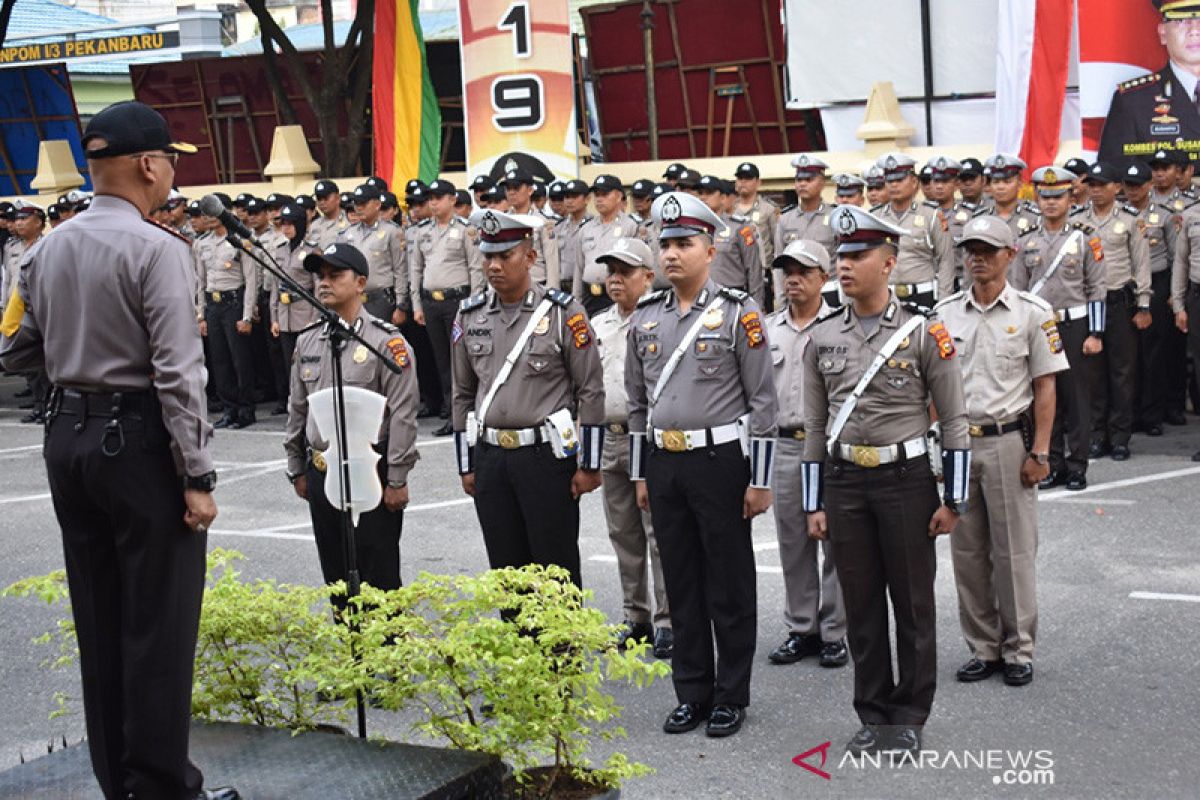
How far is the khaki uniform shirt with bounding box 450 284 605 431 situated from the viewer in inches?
282

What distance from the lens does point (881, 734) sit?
6359 millimetres

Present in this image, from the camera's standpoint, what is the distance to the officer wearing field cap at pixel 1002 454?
727 centimetres

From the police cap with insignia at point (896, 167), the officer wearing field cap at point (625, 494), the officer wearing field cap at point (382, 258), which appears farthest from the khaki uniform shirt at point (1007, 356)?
the officer wearing field cap at point (382, 258)

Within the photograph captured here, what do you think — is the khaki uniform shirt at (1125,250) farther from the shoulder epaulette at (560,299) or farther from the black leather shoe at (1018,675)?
the shoulder epaulette at (560,299)

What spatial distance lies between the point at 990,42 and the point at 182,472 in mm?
14553

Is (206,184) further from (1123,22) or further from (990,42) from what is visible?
(1123,22)

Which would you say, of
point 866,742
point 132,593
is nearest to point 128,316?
point 132,593

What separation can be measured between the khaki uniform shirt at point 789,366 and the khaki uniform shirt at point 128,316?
3.87 m

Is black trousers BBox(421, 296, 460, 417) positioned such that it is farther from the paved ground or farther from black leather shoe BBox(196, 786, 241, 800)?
black leather shoe BBox(196, 786, 241, 800)

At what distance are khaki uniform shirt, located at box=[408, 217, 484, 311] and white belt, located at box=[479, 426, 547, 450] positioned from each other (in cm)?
824

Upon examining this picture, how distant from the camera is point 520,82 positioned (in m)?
18.2

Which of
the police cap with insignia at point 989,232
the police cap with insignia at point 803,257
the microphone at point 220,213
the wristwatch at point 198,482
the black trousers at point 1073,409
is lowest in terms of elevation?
the black trousers at point 1073,409

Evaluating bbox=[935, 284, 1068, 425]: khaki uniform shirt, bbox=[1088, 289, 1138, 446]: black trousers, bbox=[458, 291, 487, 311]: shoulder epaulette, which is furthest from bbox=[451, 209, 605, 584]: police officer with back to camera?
bbox=[1088, 289, 1138, 446]: black trousers

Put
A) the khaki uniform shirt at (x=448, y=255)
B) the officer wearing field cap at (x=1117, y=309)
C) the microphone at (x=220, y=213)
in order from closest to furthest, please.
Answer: the microphone at (x=220, y=213), the officer wearing field cap at (x=1117, y=309), the khaki uniform shirt at (x=448, y=255)
